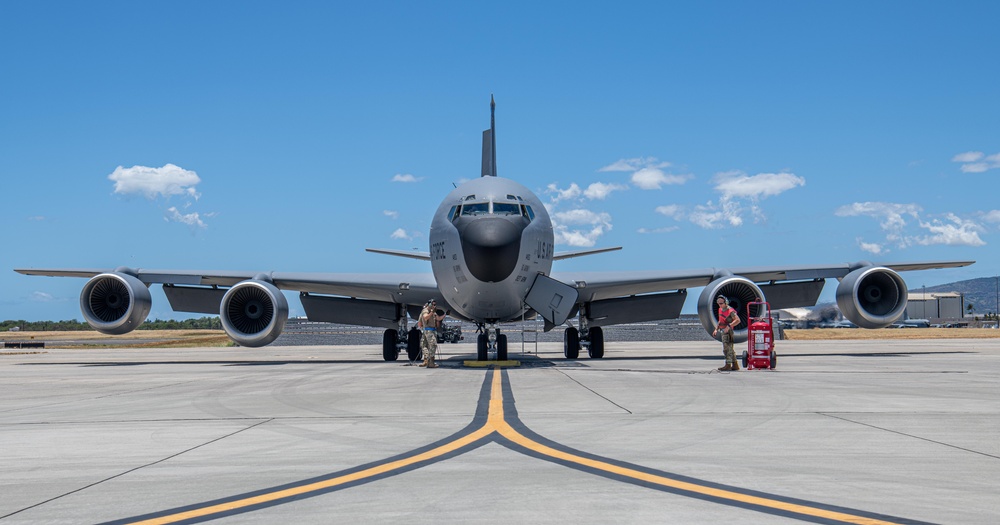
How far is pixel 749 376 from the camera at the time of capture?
15734 mm

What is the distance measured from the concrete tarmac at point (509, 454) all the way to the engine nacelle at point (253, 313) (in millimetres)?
8252

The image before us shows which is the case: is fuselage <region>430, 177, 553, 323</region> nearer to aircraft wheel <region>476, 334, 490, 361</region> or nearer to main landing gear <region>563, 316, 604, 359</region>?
aircraft wheel <region>476, 334, 490, 361</region>

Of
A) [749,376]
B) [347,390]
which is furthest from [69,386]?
[749,376]

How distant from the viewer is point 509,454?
661cm

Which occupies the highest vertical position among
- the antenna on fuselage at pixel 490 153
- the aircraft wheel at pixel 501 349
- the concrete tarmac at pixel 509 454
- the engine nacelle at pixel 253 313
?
the antenna on fuselage at pixel 490 153

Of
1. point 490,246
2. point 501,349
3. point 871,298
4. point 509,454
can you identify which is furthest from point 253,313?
point 509,454

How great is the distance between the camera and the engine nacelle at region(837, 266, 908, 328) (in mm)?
22281

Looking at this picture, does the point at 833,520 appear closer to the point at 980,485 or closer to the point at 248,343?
the point at 980,485

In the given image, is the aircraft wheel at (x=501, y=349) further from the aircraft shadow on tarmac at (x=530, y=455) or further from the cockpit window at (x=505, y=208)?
the aircraft shadow on tarmac at (x=530, y=455)

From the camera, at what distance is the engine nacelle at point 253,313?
21.5 metres

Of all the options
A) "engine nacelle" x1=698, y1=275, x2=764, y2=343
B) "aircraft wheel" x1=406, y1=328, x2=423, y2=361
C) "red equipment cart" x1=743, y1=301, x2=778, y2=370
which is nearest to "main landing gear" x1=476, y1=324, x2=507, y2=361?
"aircraft wheel" x1=406, y1=328, x2=423, y2=361

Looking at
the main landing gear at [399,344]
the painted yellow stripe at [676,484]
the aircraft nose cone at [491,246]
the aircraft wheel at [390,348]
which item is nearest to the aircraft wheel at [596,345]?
the main landing gear at [399,344]

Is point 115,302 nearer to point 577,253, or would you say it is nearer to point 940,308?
point 577,253

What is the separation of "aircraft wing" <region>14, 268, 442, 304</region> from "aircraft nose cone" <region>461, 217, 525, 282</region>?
4.32m
